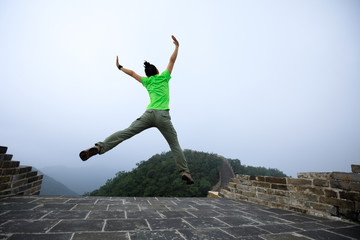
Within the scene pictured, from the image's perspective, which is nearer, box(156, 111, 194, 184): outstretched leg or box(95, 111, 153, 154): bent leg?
box(95, 111, 153, 154): bent leg

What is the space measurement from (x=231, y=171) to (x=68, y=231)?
36.6 m

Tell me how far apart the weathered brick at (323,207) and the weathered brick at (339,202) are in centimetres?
6

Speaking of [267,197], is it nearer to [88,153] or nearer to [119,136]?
[119,136]

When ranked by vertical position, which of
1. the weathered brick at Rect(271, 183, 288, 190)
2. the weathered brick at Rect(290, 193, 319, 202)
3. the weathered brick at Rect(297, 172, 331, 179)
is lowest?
the weathered brick at Rect(290, 193, 319, 202)

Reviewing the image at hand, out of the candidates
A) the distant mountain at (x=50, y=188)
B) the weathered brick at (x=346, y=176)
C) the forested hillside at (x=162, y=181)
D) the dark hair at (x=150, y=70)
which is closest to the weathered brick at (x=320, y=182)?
the weathered brick at (x=346, y=176)

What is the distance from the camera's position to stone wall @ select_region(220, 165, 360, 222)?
2.70 metres

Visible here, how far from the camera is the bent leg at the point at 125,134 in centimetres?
243

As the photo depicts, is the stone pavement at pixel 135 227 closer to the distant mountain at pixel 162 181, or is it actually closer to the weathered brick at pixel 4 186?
the weathered brick at pixel 4 186

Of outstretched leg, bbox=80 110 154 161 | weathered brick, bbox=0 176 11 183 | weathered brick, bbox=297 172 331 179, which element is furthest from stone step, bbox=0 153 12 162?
weathered brick, bbox=297 172 331 179

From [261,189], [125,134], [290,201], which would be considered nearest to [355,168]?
[290,201]

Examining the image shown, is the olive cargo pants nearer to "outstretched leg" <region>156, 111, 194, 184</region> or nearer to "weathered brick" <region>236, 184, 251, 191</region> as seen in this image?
"outstretched leg" <region>156, 111, 194, 184</region>

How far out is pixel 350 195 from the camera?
2.70 meters

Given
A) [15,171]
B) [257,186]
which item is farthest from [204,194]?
[15,171]

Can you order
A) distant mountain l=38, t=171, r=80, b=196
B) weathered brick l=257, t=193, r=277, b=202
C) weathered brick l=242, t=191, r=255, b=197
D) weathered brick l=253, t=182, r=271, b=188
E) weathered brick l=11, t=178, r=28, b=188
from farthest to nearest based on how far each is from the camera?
1. distant mountain l=38, t=171, r=80, b=196
2. weathered brick l=242, t=191, r=255, b=197
3. weathered brick l=253, t=182, r=271, b=188
4. weathered brick l=257, t=193, r=277, b=202
5. weathered brick l=11, t=178, r=28, b=188
